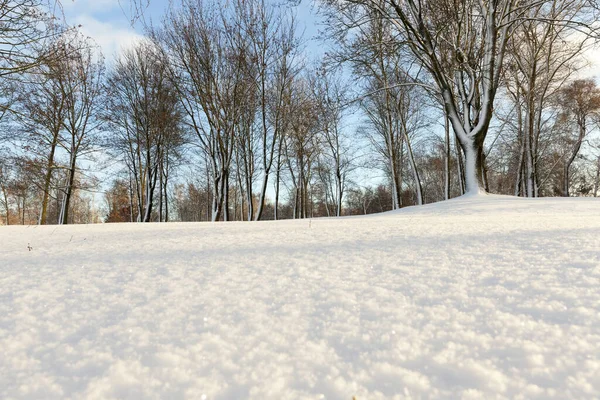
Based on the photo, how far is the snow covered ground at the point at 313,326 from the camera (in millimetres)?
766

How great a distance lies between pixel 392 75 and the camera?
13812mm

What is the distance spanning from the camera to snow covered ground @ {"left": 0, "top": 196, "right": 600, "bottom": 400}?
0.77 meters

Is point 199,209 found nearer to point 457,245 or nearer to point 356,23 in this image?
point 356,23

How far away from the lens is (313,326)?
3.49 feet

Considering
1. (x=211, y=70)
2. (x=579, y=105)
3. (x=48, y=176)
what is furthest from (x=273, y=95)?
(x=579, y=105)

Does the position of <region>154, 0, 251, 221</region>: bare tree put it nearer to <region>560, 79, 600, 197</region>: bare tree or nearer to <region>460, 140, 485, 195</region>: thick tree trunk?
<region>460, 140, 485, 195</region>: thick tree trunk

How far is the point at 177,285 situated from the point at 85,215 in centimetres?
4724

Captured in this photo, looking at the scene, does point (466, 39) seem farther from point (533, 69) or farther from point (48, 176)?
point (48, 176)

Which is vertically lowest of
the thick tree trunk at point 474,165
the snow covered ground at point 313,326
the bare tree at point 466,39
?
the snow covered ground at point 313,326

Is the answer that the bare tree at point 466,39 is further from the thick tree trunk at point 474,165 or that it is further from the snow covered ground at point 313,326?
the snow covered ground at point 313,326

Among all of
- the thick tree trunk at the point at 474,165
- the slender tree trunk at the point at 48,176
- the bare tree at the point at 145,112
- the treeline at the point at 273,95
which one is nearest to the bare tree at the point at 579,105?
the treeline at the point at 273,95

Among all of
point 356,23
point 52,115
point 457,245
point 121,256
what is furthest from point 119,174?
point 457,245

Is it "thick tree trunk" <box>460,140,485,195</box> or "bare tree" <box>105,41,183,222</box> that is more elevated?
"bare tree" <box>105,41,183,222</box>

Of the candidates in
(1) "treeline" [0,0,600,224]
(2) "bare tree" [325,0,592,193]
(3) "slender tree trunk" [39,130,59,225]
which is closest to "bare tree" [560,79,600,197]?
(1) "treeline" [0,0,600,224]
